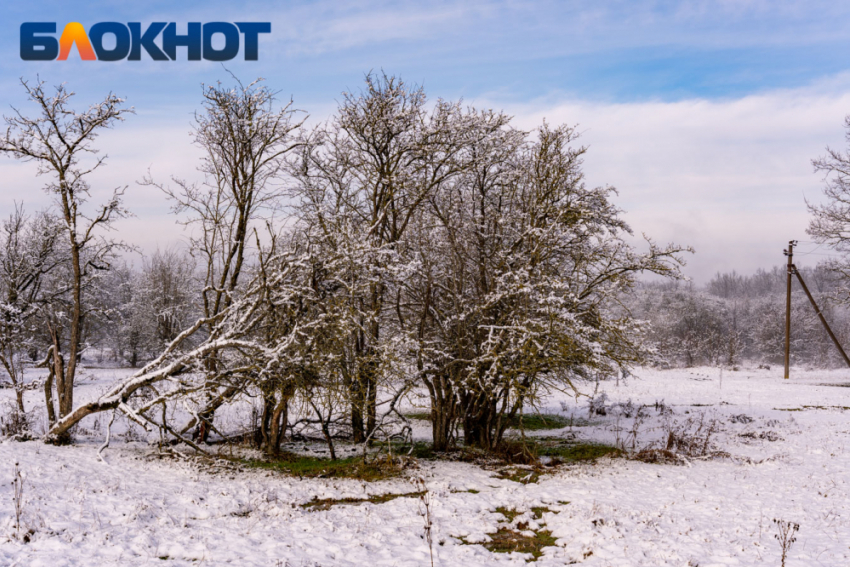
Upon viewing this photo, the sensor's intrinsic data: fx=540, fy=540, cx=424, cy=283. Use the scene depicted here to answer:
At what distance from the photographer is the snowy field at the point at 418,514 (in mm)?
6055

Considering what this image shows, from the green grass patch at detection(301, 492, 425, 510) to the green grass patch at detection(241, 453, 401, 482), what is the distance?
886mm

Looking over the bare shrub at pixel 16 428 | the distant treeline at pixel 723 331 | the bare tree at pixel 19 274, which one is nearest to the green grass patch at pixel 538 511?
the bare shrub at pixel 16 428

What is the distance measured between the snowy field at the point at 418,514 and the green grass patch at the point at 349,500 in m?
0.17

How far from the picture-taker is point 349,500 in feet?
28.3

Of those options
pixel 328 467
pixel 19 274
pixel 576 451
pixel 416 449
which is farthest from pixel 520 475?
pixel 19 274

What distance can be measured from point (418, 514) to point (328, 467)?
337 centimetres

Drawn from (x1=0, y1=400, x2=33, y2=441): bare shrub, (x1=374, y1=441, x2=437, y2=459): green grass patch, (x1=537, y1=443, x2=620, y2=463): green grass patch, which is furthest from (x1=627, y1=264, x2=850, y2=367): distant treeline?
(x1=0, y1=400, x2=33, y2=441): bare shrub

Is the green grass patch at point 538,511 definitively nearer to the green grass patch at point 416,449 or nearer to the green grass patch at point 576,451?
the green grass patch at point 576,451

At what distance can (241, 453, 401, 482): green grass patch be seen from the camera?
395 inches

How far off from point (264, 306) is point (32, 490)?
16.5 ft

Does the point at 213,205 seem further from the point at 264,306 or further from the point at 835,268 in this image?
the point at 835,268

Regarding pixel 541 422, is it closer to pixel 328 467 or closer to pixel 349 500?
pixel 328 467

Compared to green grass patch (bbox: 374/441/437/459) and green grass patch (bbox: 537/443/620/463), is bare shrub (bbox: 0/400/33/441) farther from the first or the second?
green grass patch (bbox: 537/443/620/463)

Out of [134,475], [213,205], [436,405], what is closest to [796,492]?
[436,405]
